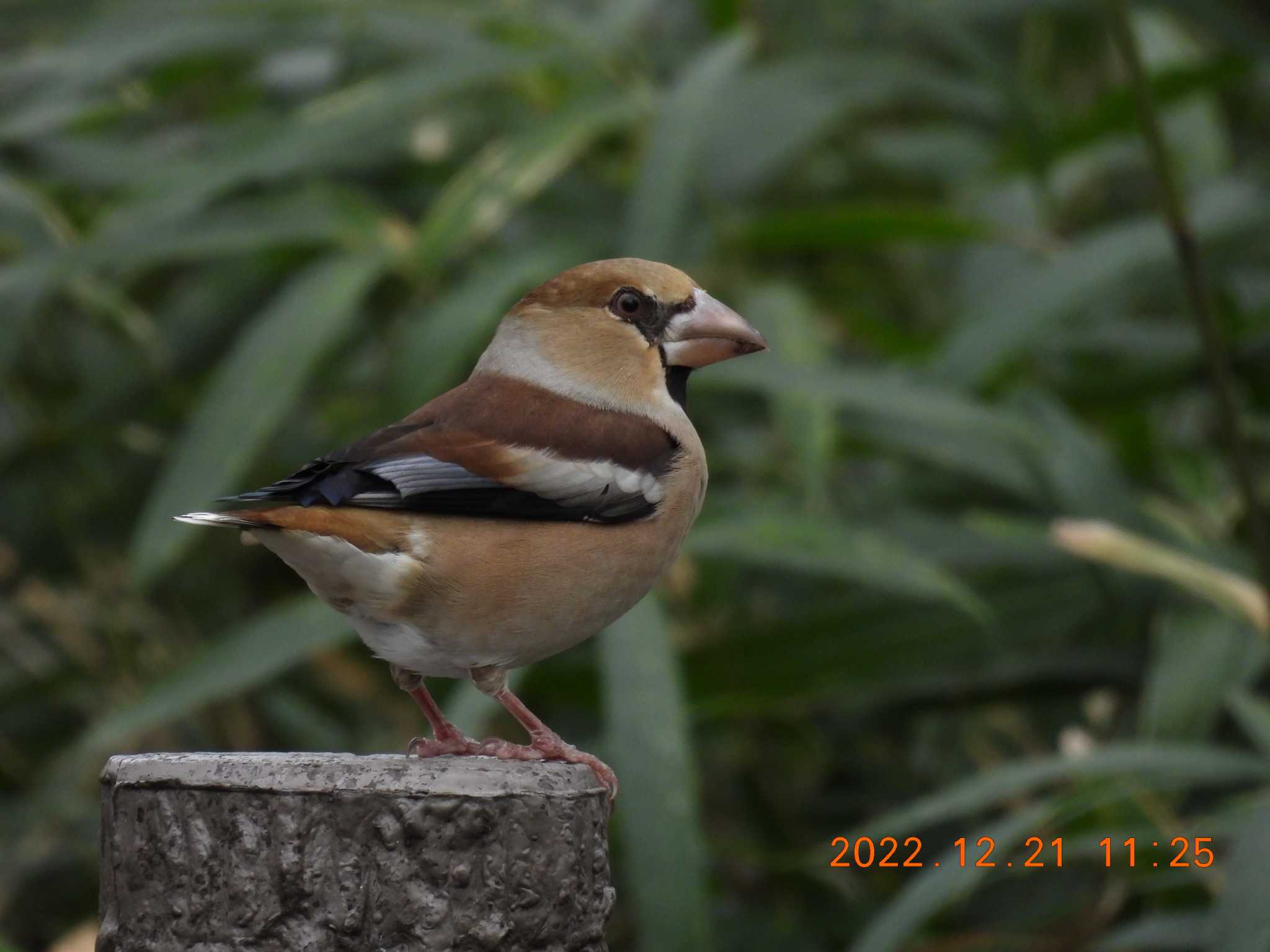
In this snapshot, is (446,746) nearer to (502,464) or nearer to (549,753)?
(549,753)

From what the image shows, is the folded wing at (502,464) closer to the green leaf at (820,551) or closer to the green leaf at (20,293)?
the green leaf at (820,551)

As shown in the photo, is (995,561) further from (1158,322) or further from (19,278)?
(19,278)

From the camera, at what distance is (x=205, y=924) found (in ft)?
6.12

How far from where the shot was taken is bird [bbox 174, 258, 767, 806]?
7.33ft

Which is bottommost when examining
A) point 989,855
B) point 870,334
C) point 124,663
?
point 124,663

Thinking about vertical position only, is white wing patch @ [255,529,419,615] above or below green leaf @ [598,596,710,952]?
above

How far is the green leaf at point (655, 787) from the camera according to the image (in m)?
3.38

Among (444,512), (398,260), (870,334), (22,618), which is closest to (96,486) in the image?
(22,618)

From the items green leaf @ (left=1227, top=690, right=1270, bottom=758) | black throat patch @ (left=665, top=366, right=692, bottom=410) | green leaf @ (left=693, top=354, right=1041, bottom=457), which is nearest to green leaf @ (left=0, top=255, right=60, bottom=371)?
green leaf @ (left=693, top=354, right=1041, bottom=457)

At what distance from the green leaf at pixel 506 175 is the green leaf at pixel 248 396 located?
0.81 ft

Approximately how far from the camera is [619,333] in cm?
267

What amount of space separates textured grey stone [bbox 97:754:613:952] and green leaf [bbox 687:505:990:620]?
1882mm

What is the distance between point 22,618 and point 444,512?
2989 mm
